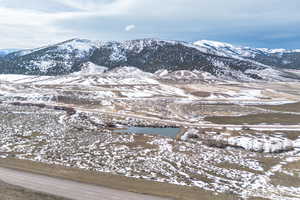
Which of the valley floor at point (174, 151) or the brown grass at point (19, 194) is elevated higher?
the brown grass at point (19, 194)

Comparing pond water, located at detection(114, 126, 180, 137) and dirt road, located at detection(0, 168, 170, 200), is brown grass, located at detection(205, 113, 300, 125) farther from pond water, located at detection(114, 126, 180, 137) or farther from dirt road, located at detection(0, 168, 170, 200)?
dirt road, located at detection(0, 168, 170, 200)

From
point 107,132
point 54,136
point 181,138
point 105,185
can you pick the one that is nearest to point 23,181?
point 105,185

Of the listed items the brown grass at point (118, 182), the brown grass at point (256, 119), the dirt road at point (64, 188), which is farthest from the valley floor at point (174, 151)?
the dirt road at point (64, 188)

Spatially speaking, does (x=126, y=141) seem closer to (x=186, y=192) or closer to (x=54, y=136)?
(x=54, y=136)

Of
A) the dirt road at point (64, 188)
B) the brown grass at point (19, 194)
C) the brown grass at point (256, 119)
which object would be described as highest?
the brown grass at point (19, 194)

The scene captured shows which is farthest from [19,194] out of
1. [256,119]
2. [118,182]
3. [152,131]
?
[256,119]

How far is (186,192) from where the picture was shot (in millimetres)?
23703

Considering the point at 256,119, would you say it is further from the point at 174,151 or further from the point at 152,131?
the point at 174,151

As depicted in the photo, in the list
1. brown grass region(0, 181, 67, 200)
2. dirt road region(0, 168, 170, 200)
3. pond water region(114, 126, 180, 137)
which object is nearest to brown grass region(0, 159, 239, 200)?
dirt road region(0, 168, 170, 200)

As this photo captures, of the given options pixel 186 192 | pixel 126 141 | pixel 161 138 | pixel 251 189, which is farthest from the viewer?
pixel 161 138

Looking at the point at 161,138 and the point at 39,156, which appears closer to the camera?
the point at 39,156

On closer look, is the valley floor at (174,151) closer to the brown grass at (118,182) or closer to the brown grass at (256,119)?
the brown grass at (118,182)

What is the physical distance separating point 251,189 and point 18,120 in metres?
51.5

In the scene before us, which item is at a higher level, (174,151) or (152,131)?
(174,151)
